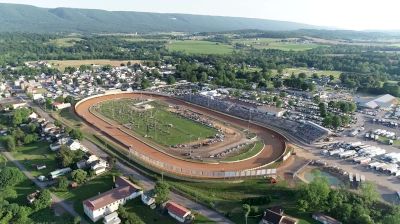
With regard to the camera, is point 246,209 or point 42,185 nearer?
point 246,209

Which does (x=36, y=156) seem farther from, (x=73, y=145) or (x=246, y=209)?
(x=246, y=209)

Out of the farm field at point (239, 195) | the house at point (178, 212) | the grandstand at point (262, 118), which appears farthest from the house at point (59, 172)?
the grandstand at point (262, 118)

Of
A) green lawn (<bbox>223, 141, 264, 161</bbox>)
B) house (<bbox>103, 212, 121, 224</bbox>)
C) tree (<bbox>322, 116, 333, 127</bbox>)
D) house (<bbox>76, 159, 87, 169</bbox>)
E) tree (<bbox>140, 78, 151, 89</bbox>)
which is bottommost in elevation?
house (<bbox>103, 212, 121, 224</bbox>)

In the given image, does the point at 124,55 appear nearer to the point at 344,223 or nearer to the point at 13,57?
the point at 13,57

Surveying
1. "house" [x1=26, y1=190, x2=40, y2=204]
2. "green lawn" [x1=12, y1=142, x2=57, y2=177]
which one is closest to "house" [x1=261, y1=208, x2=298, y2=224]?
"house" [x1=26, y1=190, x2=40, y2=204]

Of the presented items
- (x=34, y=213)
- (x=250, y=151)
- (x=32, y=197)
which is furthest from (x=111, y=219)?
(x=250, y=151)

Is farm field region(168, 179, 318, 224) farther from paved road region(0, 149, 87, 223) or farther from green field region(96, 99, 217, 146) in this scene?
green field region(96, 99, 217, 146)

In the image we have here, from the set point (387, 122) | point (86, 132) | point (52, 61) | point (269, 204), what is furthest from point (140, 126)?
point (52, 61)
